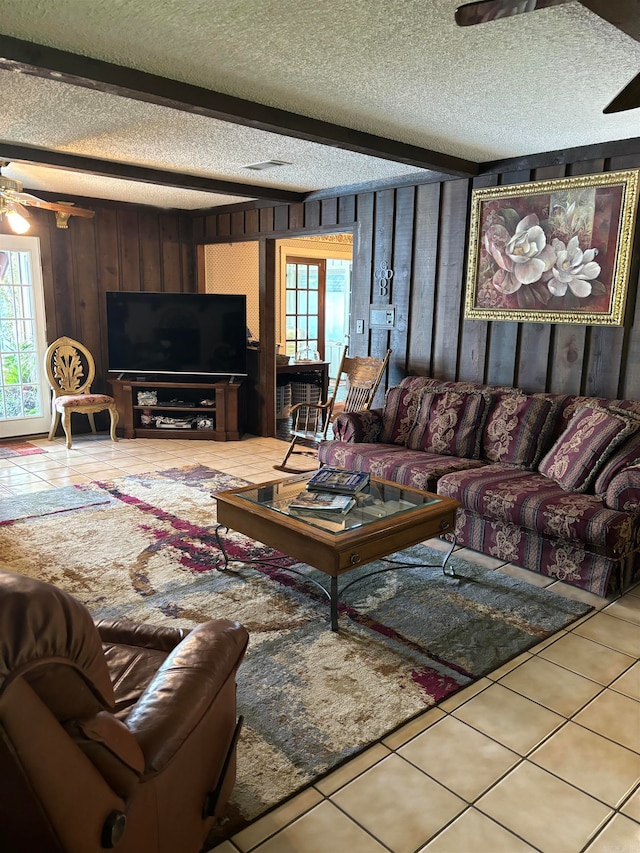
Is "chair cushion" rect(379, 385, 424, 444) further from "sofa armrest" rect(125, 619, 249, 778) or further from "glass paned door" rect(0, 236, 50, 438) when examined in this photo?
"glass paned door" rect(0, 236, 50, 438)

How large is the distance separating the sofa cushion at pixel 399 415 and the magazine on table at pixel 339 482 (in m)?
1.16

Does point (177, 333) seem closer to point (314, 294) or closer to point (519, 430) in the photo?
point (314, 294)

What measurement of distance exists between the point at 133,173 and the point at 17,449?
274 centimetres

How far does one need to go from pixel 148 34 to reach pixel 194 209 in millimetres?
4806

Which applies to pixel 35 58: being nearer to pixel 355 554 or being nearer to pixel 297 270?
pixel 355 554

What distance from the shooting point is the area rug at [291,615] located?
6.82 ft

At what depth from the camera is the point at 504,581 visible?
3.24 metres

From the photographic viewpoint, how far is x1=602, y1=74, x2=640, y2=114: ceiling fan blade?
2.03 m

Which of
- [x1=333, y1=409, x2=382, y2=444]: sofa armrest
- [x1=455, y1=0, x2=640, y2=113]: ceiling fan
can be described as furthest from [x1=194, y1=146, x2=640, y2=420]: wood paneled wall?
[x1=455, y1=0, x2=640, y2=113]: ceiling fan

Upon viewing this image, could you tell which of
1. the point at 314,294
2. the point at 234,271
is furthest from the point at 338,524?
the point at 314,294

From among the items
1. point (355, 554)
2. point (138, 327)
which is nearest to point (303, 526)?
point (355, 554)

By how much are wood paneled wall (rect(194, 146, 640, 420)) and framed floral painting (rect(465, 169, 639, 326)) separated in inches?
3.2

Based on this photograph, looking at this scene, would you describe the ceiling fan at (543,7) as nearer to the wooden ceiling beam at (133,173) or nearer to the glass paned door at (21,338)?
the wooden ceiling beam at (133,173)

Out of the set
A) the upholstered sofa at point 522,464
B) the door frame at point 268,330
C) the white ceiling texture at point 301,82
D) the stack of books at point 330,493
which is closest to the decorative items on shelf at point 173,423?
the door frame at point 268,330
